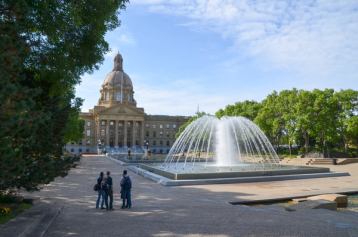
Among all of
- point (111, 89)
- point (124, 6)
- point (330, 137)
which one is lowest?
point (330, 137)

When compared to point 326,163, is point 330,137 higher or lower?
higher

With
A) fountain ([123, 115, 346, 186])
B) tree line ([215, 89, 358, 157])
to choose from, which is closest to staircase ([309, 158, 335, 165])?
→ tree line ([215, 89, 358, 157])

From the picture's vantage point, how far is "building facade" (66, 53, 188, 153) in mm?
127312

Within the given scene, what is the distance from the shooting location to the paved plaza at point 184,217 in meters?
11.0

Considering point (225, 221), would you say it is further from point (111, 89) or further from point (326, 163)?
point (111, 89)

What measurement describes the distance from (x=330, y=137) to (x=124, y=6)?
4884 cm

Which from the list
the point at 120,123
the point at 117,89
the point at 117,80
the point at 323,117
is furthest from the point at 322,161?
the point at 117,80

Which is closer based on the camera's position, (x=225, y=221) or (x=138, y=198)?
(x=225, y=221)

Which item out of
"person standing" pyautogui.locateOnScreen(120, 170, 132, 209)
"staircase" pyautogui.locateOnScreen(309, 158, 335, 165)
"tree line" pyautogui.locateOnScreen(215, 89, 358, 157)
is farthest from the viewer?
"tree line" pyautogui.locateOnScreen(215, 89, 358, 157)

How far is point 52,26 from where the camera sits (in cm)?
1310

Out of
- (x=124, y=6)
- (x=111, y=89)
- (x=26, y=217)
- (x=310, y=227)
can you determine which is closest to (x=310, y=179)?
(x=310, y=227)

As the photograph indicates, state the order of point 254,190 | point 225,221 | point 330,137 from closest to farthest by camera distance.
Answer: point 225,221, point 254,190, point 330,137

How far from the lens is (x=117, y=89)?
459 ft

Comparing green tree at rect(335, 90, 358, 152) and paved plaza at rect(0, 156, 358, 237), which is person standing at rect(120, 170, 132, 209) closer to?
paved plaza at rect(0, 156, 358, 237)
